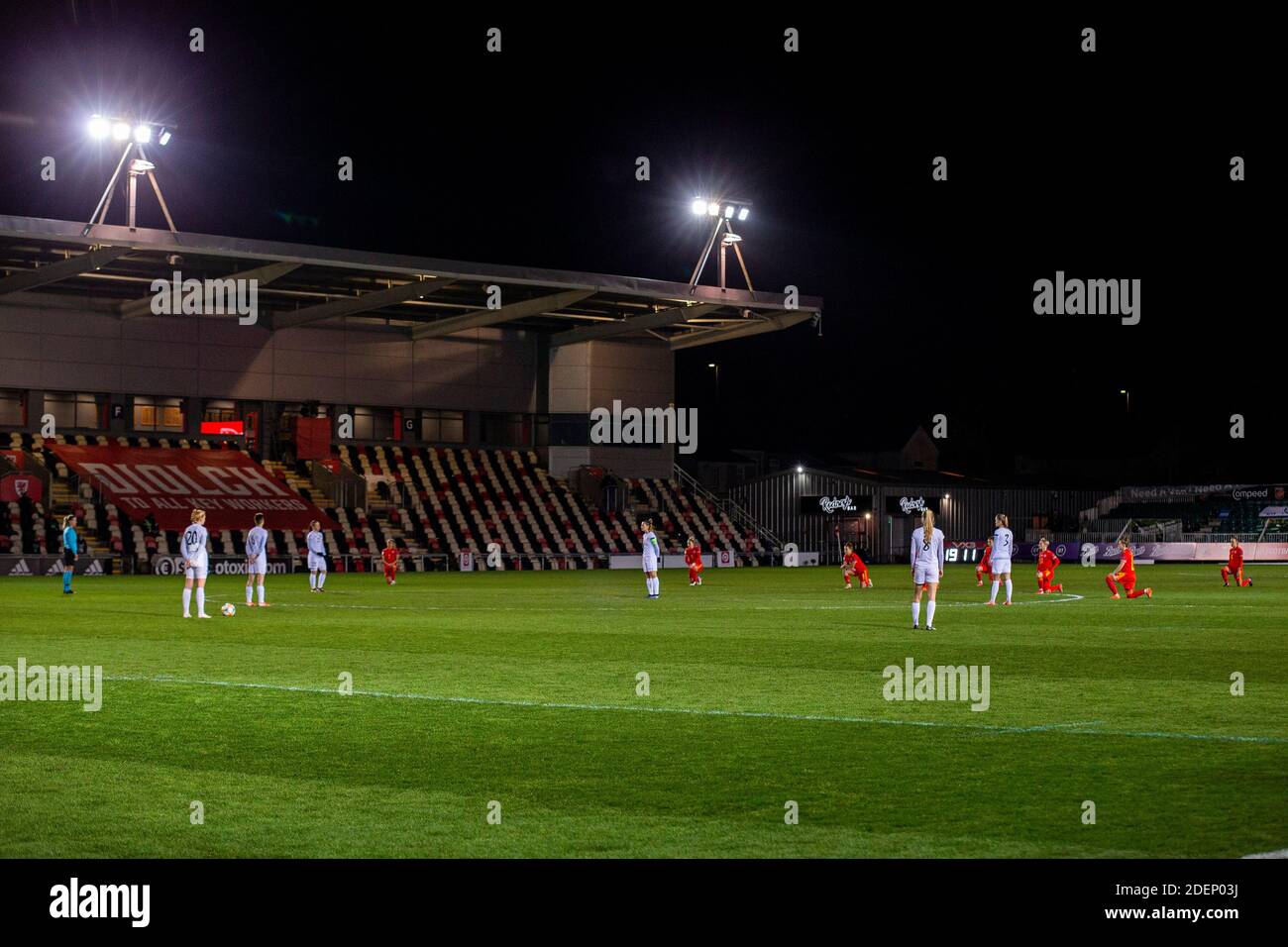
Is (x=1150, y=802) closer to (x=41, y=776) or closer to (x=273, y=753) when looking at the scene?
(x=273, y=753)

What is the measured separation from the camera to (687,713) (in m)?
13.5

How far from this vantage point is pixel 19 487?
56.4 meters

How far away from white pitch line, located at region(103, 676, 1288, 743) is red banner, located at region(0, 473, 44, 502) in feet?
141

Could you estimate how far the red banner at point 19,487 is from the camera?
184 feet

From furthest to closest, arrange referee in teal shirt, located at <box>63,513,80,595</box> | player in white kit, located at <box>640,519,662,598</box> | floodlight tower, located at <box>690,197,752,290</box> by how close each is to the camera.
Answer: floodlight tower, located at <box>690,197,752,290</box> < referee in teal shirt, located at <box>63,513,80,595</box> < player in white kit, located at <box>640,519,662,598</box>

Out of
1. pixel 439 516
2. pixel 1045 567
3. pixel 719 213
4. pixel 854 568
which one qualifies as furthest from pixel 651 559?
pixel 439 516

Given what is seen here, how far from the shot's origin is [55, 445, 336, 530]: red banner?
193 ft

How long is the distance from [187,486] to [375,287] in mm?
10861

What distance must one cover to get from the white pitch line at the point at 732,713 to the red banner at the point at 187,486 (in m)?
43.9

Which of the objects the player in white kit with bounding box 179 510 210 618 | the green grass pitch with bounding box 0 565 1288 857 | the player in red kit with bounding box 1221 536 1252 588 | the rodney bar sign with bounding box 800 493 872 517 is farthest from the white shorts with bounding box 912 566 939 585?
the rodney bar sign with bounding box 800 493 872 517

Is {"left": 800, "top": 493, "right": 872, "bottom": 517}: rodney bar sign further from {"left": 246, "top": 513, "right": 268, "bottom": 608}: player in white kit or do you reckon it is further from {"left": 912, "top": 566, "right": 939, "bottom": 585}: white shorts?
{"left": 912, "top": 566, "right": 939, "bottom": 585}: white shorts

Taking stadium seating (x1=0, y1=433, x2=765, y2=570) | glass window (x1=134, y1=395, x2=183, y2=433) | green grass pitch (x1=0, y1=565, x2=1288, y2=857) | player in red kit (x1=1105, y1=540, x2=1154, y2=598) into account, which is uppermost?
glass window (x1=134, y1=395, x2=183, y2=433)

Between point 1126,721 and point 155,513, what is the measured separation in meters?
50.5
